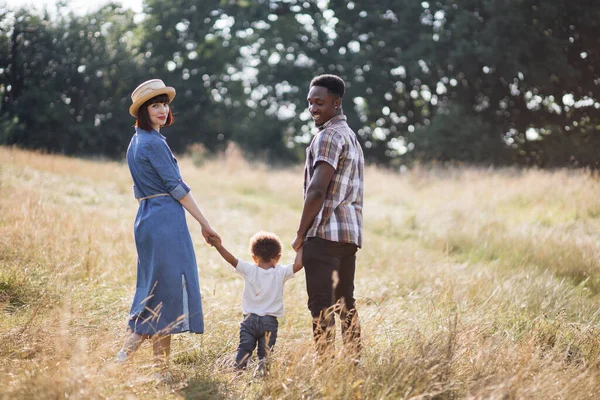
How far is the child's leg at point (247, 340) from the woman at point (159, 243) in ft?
1.00

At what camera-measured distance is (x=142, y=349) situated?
3814 millimetres

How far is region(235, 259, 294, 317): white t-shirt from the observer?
12.3 feet

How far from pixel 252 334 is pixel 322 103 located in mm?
1574

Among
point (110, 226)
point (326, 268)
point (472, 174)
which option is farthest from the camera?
point (472, 174)

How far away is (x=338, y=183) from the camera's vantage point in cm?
340

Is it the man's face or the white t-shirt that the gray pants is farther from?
the man's face

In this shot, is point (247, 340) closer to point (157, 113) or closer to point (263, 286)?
point (263, 286)

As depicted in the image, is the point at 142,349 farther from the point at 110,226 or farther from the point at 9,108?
the point at 9,108

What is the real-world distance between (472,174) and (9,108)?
64.1 feet

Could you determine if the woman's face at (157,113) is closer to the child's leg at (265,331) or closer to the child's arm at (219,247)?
the child's arm at (219,247)

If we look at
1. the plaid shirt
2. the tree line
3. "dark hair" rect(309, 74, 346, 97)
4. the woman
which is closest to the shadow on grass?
the woman

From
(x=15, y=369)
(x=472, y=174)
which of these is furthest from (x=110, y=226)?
(x=472, y=174)

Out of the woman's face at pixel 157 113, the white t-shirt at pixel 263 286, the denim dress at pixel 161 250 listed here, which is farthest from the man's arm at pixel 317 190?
the woman's face at pixel 157 113

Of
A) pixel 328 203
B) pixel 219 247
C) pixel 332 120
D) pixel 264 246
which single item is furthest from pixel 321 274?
pixel 332 120
